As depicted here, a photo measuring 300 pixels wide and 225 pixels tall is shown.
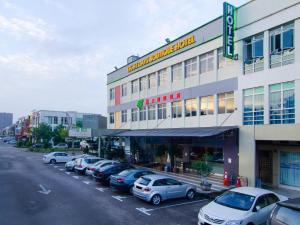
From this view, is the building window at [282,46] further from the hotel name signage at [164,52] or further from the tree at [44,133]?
the tree at [44,133]

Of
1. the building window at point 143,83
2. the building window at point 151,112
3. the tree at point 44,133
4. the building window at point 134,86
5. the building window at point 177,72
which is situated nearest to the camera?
the building window at point 177,72

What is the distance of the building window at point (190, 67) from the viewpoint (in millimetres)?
27469

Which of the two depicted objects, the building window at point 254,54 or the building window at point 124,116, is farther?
the building window at point 124,116

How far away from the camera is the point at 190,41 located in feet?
90.3

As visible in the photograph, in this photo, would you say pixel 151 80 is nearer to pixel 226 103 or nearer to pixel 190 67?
pixel 190 67

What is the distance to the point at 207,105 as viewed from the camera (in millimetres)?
25719

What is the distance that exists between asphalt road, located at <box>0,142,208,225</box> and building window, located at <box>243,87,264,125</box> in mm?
6818

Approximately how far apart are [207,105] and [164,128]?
7.10 metres

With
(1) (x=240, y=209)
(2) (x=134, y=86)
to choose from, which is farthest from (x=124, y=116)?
(1) (x=240, y=209)

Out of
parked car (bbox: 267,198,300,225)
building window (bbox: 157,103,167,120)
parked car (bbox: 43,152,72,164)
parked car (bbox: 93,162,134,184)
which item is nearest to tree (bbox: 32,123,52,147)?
parked car (bbox: 43,152,72,164)

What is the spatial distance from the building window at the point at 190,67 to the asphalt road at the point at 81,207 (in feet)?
42.1

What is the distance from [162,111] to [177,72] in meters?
4.77

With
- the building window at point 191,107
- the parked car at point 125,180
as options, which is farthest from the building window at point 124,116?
the parked car at point 125,180

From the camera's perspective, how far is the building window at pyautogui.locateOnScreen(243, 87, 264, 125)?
809 inches
